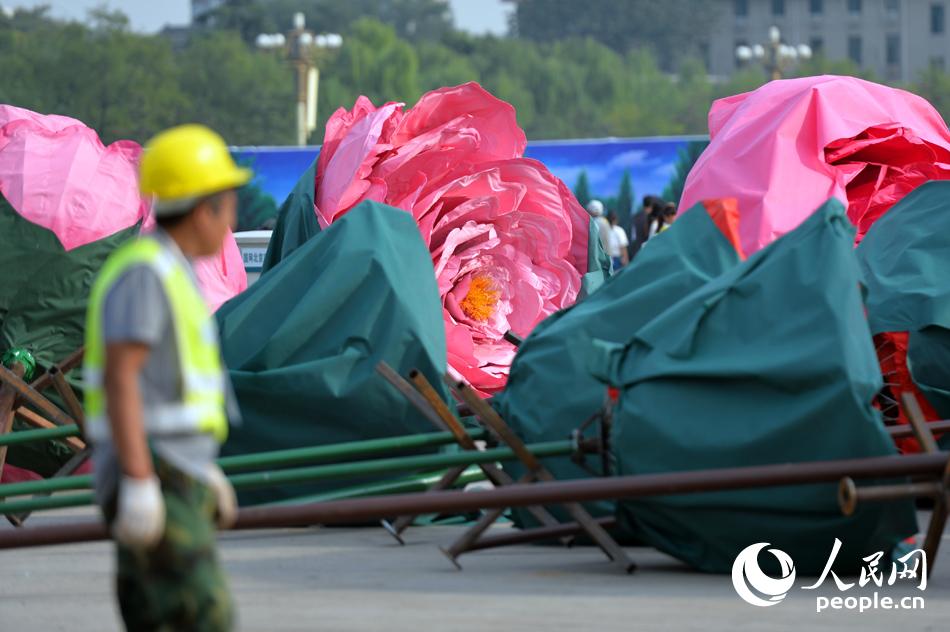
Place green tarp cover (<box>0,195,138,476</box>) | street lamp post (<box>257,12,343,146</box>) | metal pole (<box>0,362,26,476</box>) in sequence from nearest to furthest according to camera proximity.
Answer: metal pole (<box>0,362,26,476</box>), green tarp cover (<box>0,195,138,476</box>), street lamp post (<box>257,12,343,146</box>)

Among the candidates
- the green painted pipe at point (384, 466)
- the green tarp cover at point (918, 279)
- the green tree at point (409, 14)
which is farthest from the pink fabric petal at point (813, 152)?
the green tree at point (409, 14)

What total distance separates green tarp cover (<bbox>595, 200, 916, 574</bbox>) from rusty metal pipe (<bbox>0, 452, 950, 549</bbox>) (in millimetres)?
177

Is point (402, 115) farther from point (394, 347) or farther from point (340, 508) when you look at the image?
point (340, 508)

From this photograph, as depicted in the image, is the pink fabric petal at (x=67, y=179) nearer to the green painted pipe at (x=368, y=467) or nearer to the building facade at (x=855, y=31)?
the green painted pipe at (x=368, y=467)

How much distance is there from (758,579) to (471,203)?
11.4ft

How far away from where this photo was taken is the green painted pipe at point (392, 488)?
280 inches

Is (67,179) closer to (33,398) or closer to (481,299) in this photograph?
(33,398)

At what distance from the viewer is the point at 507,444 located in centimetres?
641

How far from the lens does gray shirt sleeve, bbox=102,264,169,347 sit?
12.6 ft

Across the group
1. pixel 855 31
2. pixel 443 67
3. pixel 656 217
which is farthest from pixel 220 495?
pixel 855 31

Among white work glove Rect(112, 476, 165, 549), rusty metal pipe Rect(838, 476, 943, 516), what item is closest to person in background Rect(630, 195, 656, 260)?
rusty metal pipe Rect(838, 476, 943, 516)

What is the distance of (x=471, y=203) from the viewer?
29.2 feet

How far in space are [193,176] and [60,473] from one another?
394 centimetres

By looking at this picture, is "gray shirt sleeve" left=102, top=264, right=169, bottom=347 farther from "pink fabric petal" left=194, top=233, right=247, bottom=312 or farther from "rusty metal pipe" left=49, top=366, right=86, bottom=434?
"pink fabric petal" left=194, top=233, right=247, bottom=312
